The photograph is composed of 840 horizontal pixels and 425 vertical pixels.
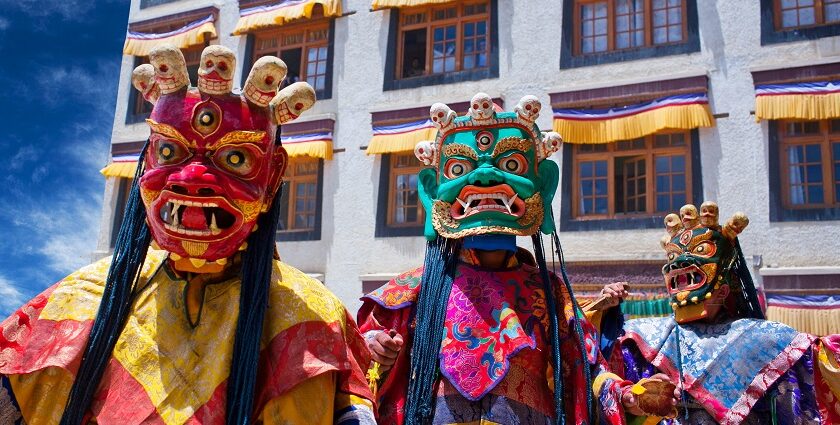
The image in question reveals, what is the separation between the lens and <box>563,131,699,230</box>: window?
10.4 m

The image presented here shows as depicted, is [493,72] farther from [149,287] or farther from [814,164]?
[149,287]

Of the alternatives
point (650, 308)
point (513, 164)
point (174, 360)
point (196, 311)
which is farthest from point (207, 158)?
point (650, 308)

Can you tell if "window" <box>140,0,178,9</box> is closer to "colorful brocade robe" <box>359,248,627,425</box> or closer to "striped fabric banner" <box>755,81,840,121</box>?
"striped fabric banner" <box>755,81,840,121</box>

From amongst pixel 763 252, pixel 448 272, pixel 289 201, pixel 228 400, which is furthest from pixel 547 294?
pixel 289 201

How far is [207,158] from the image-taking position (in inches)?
98.8

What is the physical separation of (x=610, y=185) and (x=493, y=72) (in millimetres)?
2677

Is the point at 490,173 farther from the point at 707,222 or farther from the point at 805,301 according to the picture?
the point at 805,301

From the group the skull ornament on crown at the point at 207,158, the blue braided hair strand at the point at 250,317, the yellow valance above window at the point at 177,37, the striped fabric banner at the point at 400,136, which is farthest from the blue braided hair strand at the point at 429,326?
the yellow valance above window at the point at 177,37

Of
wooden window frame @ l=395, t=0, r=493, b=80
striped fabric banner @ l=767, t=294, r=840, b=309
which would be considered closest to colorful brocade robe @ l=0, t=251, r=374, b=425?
striped fabric banner @ l=767, t=294, r=840, b=309

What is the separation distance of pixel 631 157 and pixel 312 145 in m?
5.21

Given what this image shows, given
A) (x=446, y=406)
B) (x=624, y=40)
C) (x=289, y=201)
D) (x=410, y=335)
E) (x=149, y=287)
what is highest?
(x=624, y=40)

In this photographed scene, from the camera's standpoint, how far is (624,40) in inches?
441

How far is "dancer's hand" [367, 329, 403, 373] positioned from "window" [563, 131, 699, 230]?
7.71 m

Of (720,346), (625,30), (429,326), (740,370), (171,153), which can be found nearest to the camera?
(171,153)
